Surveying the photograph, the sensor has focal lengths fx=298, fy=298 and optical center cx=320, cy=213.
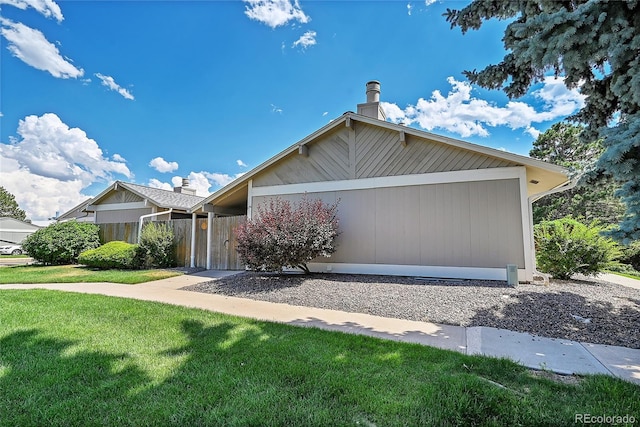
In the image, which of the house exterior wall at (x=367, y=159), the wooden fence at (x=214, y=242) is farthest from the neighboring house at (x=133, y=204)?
the house exterior wall at (x=367, y=159)

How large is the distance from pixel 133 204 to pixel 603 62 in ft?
60.5

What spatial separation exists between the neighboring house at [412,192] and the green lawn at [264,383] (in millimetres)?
5354

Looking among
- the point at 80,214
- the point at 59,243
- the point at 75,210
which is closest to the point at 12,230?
the point at 80,214

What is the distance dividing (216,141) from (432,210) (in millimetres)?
11947

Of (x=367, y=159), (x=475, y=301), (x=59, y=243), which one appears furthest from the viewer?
(x=59, y=243)

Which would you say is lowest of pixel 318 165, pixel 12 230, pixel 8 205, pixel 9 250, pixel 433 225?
pixel 9 250

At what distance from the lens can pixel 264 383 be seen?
2.68 meters

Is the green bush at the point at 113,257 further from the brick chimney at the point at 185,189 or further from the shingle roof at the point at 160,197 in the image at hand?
the brick chimney at the point at 185,189

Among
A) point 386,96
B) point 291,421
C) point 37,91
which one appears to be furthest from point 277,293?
point 37,91

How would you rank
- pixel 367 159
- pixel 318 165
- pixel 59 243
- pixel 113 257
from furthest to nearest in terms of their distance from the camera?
pixel 59 243
pixel 113 257
pixel 318 165
pixel 367 159

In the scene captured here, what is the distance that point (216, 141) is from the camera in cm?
1581

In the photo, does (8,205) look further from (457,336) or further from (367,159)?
(457,336)

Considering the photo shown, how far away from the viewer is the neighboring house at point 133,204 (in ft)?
49.9

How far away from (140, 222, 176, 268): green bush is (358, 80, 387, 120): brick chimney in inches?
355
